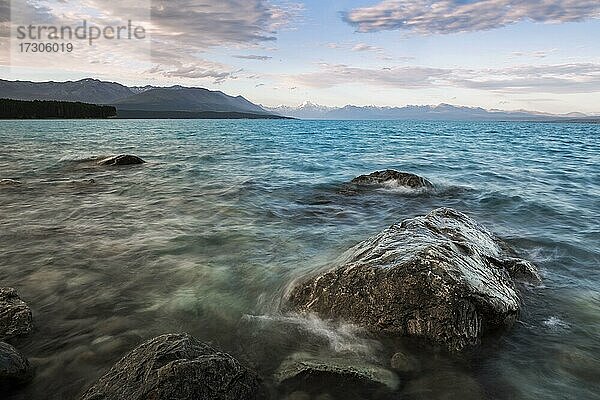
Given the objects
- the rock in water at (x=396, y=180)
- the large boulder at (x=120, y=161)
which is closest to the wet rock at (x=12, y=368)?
the rock in water at (x=396, y=180)

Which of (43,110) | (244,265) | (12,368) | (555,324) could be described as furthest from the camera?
(43,110)

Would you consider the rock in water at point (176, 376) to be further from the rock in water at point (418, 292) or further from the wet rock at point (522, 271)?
the wet rock at point (522, 271)

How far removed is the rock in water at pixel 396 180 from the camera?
56.4 ft

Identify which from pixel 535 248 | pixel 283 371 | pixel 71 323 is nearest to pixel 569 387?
pixel 283 371

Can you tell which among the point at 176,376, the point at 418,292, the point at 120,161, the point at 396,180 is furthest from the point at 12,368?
the point at 120,161

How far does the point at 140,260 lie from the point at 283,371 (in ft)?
16.5

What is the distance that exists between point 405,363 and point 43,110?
510ft

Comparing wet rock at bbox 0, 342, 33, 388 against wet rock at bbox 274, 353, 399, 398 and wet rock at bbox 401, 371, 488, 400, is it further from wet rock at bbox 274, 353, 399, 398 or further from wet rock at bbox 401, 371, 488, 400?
wet rock at bbox 401, 371, 488, 400

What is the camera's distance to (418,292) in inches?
232

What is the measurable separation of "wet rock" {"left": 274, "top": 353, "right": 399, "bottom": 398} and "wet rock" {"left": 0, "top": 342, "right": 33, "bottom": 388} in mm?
2983

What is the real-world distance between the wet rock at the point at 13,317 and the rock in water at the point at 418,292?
3.90 meters

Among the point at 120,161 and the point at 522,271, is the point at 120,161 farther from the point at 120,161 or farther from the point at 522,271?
the point at 522,271

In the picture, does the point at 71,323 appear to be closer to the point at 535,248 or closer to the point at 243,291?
the point at 243,291

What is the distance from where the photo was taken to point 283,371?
208 inches
